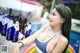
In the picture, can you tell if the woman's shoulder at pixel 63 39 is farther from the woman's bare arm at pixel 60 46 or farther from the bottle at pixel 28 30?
the bottle at pixel 28 30

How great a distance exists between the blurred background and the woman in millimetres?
64

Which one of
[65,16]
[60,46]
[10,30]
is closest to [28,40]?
[10,30]

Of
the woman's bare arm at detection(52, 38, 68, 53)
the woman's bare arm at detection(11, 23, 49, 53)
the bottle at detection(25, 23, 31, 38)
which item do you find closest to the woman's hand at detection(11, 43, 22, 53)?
the woman's bare arm at detection(11, 23, 49, 53)

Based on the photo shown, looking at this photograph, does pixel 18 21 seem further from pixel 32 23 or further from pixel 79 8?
pixel 79 8

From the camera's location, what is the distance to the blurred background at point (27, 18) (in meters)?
2.30

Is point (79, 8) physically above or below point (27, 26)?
above

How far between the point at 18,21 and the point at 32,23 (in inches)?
5.5

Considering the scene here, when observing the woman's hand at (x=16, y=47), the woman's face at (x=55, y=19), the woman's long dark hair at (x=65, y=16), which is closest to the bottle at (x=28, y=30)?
the woman's hand at (x=16, y=47)

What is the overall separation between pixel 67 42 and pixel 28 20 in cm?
43

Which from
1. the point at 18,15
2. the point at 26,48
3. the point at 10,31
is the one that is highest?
the point at 18,15

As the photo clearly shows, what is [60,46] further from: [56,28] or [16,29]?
[16,29]

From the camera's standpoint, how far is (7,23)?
2.36 meters

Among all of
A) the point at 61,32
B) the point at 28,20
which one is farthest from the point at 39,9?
the point at 61,32

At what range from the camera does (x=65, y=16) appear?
7.28ft
